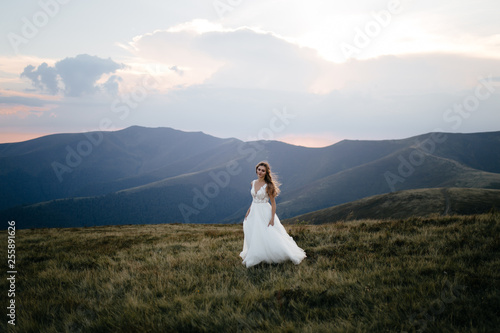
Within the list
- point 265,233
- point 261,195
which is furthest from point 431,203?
point 265,233

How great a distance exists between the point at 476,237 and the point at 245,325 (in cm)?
764

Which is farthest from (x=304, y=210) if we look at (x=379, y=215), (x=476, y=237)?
(x=476, y=237)

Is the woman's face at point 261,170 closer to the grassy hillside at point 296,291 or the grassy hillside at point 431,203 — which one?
the grassy hillside at point 296,291

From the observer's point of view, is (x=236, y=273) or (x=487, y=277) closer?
(x=487, y=277)

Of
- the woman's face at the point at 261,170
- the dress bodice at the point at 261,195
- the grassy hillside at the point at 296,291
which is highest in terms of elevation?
the woman's face at the point at 261,170

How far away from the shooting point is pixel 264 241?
25.9 feet

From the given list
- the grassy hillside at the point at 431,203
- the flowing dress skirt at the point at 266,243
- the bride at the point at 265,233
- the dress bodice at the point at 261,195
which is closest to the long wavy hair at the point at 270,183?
the bride at the point at 265,233

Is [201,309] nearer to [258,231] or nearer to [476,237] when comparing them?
[258,231]

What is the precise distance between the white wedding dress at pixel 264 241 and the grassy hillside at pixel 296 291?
31 centimetres

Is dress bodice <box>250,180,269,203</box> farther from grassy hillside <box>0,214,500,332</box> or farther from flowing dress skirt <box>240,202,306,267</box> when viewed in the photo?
grassy hillside <box>0,214,500,332</box>

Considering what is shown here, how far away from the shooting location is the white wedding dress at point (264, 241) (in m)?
7.80

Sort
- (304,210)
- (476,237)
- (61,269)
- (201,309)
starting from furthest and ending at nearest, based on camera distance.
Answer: (304,210), (61,269), (476,237), (201,309)

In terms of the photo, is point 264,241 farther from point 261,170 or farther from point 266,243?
point 261,170

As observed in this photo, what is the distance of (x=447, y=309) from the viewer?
412cm
